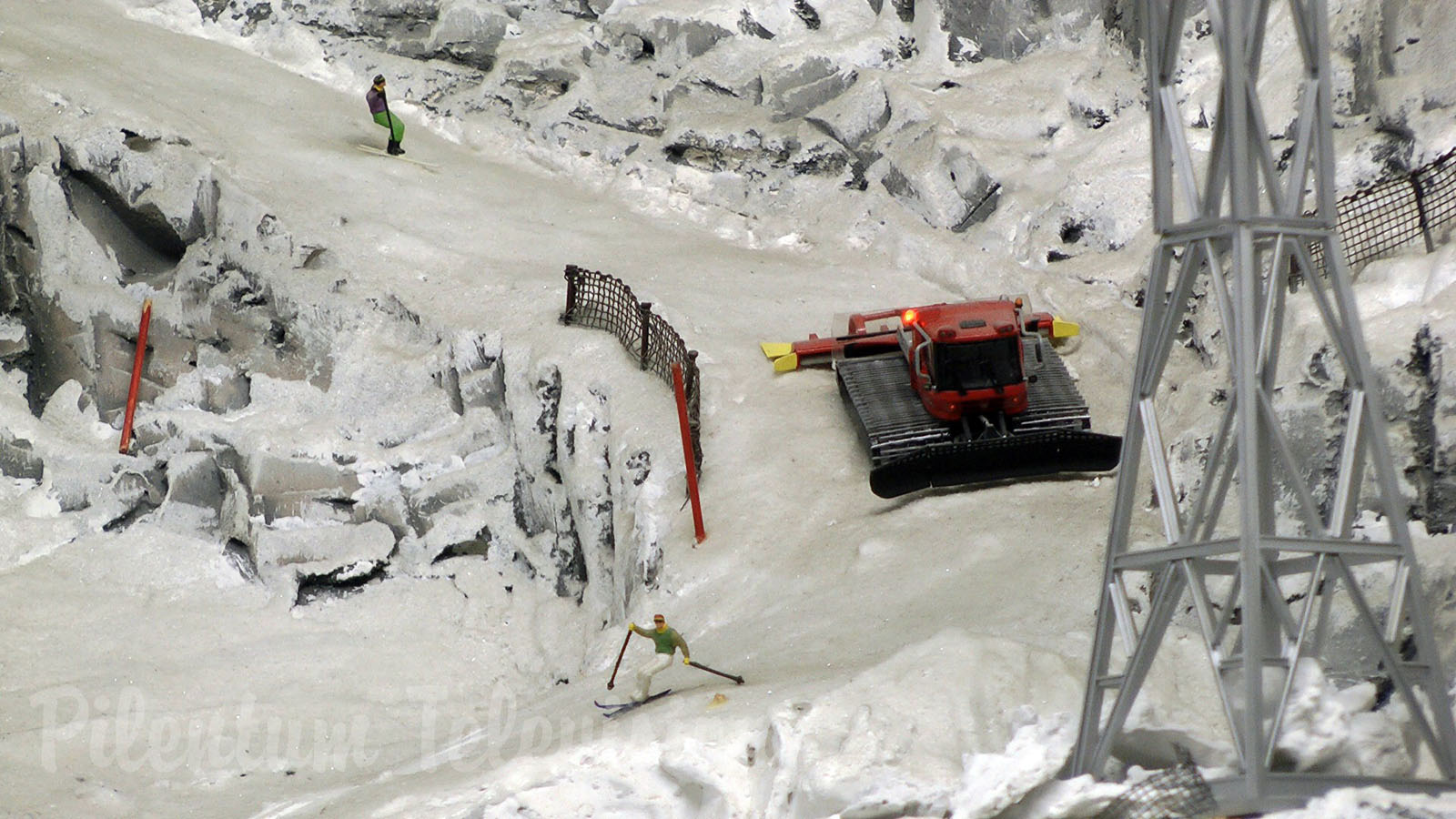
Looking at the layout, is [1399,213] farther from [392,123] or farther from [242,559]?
[392,123]

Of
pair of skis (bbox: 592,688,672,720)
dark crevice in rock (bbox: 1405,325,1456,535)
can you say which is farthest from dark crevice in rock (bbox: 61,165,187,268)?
dark crevice in rock (bbox: 1405,325,1456,535)

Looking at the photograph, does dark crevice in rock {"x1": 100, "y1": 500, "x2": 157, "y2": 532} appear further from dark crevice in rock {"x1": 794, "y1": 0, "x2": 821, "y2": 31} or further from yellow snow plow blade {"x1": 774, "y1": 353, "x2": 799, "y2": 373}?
dark crevice in rock {"x1": 794, "y1": 0, "x2": 821, "y2": 31}

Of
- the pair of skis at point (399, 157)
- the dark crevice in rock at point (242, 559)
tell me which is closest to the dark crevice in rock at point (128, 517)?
the dark crevice in rock at point (242, 559)

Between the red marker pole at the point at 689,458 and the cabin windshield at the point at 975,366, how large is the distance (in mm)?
2861

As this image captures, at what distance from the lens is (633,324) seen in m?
18.1

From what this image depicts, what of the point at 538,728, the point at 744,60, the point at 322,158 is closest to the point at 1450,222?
the point at 538,728

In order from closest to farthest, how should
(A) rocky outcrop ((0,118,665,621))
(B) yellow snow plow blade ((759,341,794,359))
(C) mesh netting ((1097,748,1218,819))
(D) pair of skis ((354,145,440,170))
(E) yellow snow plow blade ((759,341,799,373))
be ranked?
(C) mesh netting ((1097,748,1218,819))
(A) rocky outcrop ((0,118,665,621))
(E) yellow snow plow blade ((759,341,799,373))
(B) yellow snow plow blade ((759,341,794,359))
(D) pair of skis ((354,145,440,170))

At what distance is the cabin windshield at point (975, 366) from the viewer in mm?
15930

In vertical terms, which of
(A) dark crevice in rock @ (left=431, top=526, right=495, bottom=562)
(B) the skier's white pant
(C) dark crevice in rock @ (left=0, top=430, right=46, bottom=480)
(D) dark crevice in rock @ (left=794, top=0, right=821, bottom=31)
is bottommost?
(C) dark crevice in rock @ (left=0, top=430, right=46, bottom=480)

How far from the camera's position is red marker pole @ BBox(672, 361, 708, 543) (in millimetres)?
15242

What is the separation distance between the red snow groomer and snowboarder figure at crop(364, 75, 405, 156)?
356 inches

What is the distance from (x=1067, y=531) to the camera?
14.2 meters

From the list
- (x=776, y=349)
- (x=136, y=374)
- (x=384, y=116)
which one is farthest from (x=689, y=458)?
(x=384, y=116)

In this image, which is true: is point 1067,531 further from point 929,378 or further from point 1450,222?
point 1450,222
